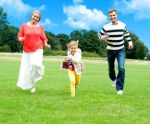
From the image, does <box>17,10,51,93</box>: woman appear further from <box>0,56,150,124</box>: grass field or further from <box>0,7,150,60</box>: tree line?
<box>0,7,150,60</box>: tree line

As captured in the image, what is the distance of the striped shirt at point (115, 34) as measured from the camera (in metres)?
15.4

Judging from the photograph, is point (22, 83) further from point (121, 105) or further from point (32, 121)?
point (32, 121)

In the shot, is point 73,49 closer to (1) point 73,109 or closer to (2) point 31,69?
(2) point 31,69

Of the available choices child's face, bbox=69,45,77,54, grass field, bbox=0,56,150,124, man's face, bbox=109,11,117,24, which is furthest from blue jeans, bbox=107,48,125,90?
child's face, bbox=69,45,77,54

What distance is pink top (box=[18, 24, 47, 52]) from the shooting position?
15156 mm

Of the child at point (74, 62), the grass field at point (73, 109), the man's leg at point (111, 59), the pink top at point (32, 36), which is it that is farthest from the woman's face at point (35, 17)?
the man's leg at point (111, 59)

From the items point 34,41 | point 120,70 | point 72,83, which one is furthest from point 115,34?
point 34,41

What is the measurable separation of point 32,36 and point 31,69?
1.00m

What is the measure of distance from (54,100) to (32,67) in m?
2.37

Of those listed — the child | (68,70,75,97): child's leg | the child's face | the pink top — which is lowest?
(68,70,75,97): child's leg

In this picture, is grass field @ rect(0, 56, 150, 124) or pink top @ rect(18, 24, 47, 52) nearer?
grass field @ rect(0, 56, 150, 124)

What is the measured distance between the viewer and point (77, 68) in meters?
14.8

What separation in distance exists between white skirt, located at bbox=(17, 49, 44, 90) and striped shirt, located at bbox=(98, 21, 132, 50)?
1954 millimetres

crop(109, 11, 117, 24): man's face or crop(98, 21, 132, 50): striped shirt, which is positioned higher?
crop(109, 11, 117, 24): man's face
